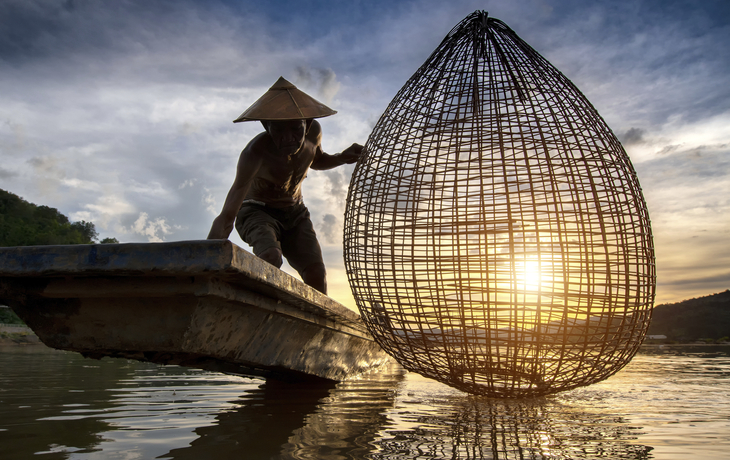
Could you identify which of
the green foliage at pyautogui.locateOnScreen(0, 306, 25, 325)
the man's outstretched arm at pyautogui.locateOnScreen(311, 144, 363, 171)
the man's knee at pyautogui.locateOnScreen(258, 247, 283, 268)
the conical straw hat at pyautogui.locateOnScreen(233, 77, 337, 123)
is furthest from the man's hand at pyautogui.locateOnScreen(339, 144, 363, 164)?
the green foliage at pyautogui.locateOnScreen(0, 306, 25, 325)

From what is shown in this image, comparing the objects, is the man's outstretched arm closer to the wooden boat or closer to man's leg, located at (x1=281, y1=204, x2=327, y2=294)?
man's leg, located at (x1=281, y1=204, x2=327, y2=294)

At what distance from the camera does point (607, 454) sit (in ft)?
5.19

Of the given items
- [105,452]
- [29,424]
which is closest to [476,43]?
[105,452]

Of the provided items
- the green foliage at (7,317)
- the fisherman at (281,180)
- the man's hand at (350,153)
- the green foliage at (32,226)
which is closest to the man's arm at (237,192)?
the fisherman at (281,180)

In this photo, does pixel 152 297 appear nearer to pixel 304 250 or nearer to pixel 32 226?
pixel 304 250

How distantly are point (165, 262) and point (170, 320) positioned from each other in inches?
12.4

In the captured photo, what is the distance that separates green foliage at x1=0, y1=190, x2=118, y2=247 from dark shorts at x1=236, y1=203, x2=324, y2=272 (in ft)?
156

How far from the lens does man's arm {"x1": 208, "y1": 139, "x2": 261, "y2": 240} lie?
301 cm

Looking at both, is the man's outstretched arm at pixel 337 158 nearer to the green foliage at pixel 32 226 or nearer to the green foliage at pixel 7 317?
the green foliage at pixel 7 317

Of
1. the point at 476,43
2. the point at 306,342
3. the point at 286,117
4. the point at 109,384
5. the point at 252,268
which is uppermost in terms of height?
the point at 476,43

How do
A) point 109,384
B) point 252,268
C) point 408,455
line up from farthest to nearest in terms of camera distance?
1. point 109,384
2. point 252,268
3. point 408,455

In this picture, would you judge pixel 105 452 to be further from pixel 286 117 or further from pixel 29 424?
pixel 286 117

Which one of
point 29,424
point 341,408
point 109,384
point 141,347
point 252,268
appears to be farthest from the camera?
point 109,384

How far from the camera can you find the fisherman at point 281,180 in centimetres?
309
